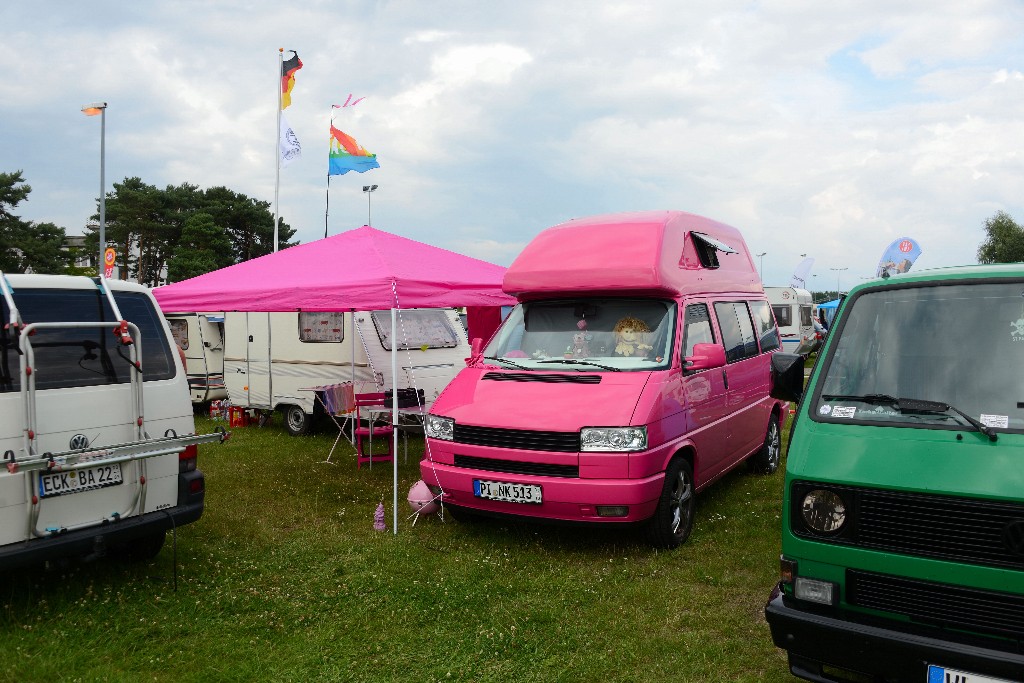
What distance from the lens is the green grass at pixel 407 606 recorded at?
410 centimetres

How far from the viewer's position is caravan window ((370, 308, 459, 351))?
11.3 metres

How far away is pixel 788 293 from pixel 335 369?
66.6ft

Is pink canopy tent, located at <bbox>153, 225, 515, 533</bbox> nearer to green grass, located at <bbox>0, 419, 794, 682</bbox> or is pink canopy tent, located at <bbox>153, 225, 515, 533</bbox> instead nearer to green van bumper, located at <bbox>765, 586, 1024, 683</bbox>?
green grass, located at <bbox>0, 419, 794, 682</bbox>

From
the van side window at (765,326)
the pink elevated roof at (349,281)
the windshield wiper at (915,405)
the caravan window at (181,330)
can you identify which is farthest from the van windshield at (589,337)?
the caravan window at (181,330)

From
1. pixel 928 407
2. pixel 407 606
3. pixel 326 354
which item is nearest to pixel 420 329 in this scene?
pixel 326 354

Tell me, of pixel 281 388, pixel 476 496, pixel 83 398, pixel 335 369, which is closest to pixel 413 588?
pixel 476 496

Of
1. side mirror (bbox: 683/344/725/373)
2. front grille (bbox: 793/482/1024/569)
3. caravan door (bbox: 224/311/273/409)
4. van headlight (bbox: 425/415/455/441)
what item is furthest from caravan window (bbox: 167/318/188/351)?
front grille (bbox: 793/482/1024/569)

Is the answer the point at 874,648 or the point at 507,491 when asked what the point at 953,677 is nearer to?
the point at 874,648

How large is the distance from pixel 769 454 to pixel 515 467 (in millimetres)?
4475

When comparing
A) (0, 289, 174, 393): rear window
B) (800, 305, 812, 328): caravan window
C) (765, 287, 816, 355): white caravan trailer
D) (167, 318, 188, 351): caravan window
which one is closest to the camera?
(0, 289, 174, 393): rear window

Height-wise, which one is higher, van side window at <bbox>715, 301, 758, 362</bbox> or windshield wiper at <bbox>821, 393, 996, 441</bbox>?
van side window at <bbox>715, 301, 758, 362</bbox>

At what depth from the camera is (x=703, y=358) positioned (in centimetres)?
592

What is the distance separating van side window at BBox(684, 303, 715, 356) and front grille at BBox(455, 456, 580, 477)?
1.51 metres

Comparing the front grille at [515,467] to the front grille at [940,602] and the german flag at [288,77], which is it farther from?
the german flag at [288,77]
